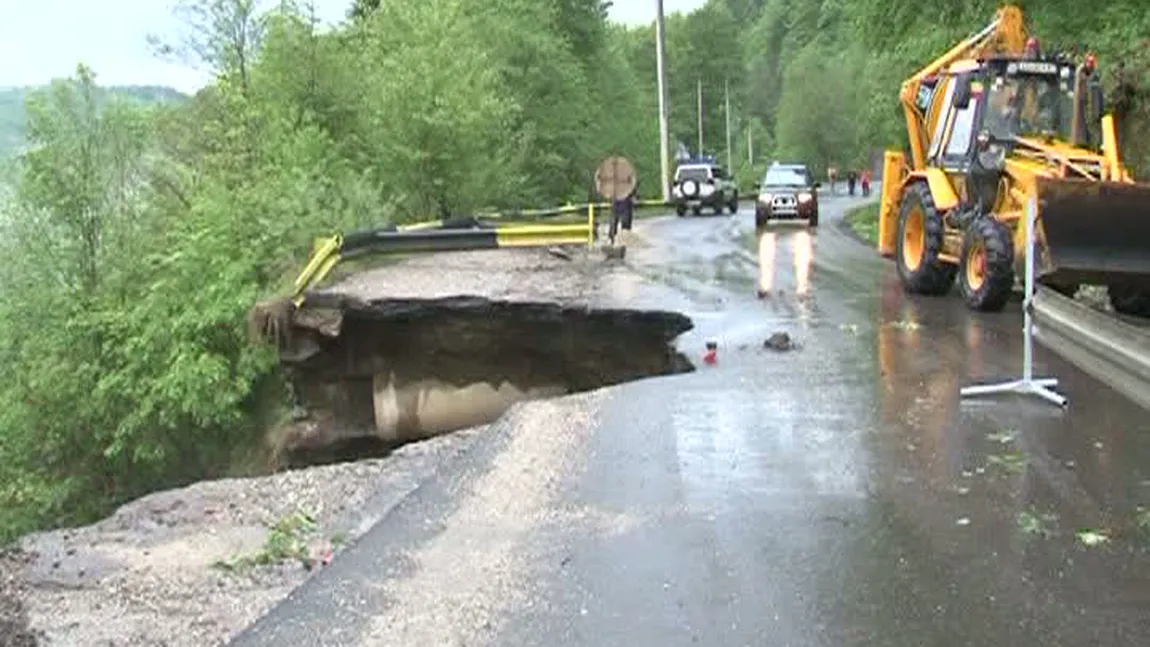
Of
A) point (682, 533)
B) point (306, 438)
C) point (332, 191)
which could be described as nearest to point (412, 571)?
point (682, 533)

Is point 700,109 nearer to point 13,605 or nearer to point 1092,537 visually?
point 1092,537

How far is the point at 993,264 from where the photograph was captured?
1341 cm

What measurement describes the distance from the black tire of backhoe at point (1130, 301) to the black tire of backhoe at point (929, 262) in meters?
2.20

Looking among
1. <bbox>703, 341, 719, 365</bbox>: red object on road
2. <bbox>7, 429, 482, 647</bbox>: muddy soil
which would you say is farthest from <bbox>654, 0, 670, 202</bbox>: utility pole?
<bbox>7, 429, 482, 647</bbox>: muddy soil

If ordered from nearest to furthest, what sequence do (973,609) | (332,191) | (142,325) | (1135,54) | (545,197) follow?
(973,609), (1135,54), (142,325), (332,191), (545,197)

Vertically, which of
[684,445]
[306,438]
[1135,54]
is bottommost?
[306,438]

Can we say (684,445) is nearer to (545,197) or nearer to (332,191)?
(332,191)

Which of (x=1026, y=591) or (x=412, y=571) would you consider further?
(x=412, y=571)

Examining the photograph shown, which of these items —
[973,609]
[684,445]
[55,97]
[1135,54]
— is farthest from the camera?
[55,97]

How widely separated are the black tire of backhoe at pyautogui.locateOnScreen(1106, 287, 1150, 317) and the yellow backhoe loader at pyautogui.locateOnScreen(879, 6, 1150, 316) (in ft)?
0.05

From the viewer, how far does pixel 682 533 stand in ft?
20.2

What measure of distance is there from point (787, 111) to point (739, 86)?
19.8 ft

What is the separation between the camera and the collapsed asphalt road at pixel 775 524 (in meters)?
4.93

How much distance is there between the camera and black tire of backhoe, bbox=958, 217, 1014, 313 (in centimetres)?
1336
